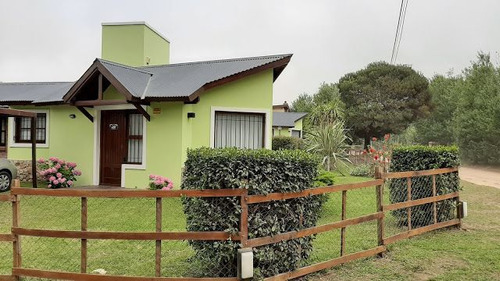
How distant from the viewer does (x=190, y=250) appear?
17.3 feet

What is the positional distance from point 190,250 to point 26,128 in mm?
10597

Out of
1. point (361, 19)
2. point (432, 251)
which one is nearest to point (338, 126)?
point (361, 19)

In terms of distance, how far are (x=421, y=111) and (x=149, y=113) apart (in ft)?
104

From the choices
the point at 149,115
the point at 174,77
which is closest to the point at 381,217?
the point at 149,115

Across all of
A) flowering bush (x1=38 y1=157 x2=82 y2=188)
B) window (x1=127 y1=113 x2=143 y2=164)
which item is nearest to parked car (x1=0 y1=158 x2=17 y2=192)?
flowering bush (x1=38 y1=157 x2=82 y2=188)

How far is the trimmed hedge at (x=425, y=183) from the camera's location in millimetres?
6680

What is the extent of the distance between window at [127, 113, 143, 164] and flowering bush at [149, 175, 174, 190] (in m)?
1.05

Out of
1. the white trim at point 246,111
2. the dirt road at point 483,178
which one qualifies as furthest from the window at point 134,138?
the dirt road at point 483,178

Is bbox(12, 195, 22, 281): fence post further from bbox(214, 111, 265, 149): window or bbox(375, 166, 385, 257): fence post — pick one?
bbox(214, 111, 265, 149): window

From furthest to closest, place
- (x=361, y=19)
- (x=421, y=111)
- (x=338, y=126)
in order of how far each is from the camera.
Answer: (x=421, y=111), (x=338, y=126), (x=361, y=19)

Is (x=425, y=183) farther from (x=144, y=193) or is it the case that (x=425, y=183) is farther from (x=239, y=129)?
(x=239, y=129)

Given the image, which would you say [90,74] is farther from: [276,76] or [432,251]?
[432,251]

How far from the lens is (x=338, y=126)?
18.4 meters

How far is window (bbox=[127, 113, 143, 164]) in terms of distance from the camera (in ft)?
36.2
